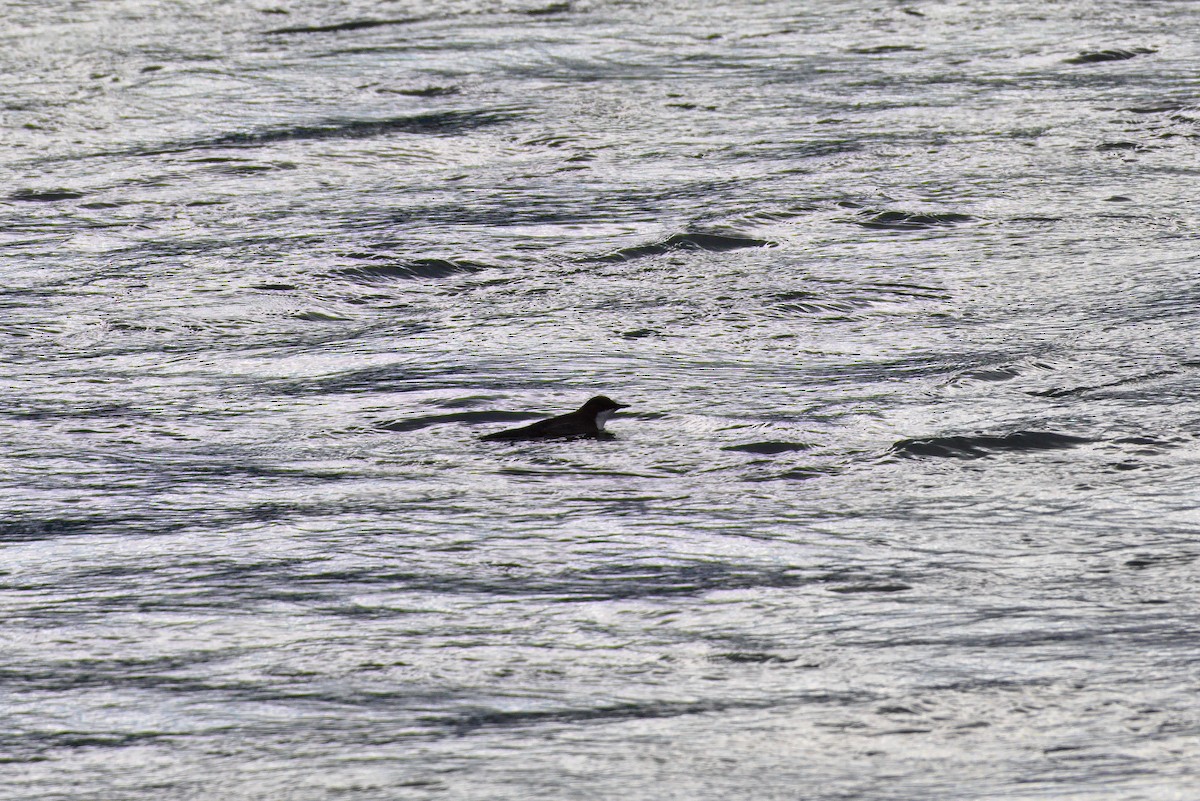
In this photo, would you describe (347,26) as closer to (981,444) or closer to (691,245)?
(691,245)

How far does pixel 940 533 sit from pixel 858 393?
4.19 ft

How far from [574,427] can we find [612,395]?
0.47m

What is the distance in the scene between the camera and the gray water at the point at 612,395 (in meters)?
4.64

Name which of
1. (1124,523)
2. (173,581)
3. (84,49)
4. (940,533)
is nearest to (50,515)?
(173,581)

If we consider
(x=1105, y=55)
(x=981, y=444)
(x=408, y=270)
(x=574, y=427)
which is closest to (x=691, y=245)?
(x=408, y=270)

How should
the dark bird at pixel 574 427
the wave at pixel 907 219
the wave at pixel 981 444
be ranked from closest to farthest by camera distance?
1. the wave at pixel 981 444
2. the dark bird at pixel 574 427
3. the wave at pixel 907 219

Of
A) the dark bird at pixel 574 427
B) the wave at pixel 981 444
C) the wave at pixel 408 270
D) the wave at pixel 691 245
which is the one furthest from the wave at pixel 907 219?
the dark bird at pixel 574 427

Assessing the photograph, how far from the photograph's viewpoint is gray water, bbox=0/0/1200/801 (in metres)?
4.64

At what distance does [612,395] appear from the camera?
6.95m

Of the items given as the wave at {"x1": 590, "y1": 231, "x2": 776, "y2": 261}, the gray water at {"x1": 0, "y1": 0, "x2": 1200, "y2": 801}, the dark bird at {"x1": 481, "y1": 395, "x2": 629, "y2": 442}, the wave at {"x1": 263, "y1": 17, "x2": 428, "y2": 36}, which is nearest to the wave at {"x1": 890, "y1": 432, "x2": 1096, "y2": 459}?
the gray water at {"x1": 0, "y1": 0, "x2": 1200, "y2": 801}

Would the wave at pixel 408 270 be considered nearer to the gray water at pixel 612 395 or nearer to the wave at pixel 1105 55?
the gray water at pixel 612 395

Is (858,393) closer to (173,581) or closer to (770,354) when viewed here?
(770,354)

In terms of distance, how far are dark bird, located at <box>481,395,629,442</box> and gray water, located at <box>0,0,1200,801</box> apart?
0.22 ft

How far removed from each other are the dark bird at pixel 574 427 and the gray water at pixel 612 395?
2.7 inches
